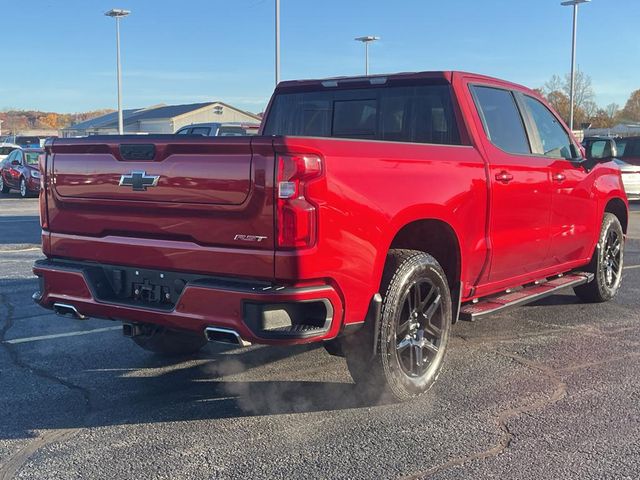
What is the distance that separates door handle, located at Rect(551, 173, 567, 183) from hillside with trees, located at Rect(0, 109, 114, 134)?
13634cm

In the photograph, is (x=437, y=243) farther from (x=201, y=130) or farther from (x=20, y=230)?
(x=201, y=130)

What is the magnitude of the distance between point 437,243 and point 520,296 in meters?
1.15

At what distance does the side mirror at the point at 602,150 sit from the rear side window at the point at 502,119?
1.15m

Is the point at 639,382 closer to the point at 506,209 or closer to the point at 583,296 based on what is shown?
the point at 506,209

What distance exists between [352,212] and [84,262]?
1729 mm

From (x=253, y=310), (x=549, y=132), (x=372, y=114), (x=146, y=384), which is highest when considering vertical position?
(x=372, y=114)

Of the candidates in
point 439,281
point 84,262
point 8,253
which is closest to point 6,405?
point 84,262

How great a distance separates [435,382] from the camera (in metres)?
4.68

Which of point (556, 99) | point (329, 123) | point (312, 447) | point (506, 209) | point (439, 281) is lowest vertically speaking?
point (312, 447)

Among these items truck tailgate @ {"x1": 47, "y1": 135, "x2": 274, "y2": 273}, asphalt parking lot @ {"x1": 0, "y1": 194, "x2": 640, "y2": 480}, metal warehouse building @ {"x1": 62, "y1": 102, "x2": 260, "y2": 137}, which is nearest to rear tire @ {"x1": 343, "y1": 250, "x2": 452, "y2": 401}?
asphalt parking lot @ {"x1": 0, "y1": 194, "x2": 640, "y2": 480}

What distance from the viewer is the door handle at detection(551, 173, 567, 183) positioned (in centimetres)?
580

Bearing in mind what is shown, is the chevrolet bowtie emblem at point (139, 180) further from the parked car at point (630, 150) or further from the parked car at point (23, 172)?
the parked car at point (630, 150)

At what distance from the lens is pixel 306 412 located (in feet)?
13.9

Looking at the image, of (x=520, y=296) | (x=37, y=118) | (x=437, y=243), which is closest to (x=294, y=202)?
(x=437, y=243)
